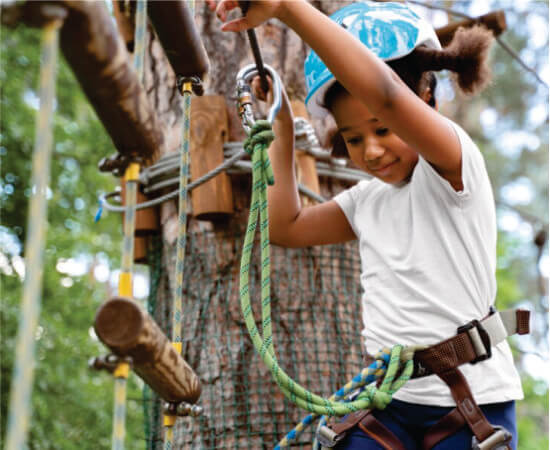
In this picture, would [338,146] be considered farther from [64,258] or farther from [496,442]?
[64,258]

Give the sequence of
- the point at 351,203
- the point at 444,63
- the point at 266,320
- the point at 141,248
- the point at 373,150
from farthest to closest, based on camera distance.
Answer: the point at 141,248, the point at 351,203, the point at 444,63, the point at 373,150, the point at 266,320

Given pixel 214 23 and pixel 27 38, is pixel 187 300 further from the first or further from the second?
pixel 27 38

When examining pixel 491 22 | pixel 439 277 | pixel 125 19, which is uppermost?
pixel 491 22

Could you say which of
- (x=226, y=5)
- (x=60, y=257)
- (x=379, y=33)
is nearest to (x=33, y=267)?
(x=226, y=5)

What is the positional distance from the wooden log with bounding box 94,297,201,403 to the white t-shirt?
2.30 ft

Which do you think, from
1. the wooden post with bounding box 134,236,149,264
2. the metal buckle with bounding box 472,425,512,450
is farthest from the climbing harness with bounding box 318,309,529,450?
the wooden post with bounding box 134,236,149,264

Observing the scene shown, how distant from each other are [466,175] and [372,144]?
213 mm

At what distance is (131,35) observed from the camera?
216cm

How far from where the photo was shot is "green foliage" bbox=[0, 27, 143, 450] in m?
4.09

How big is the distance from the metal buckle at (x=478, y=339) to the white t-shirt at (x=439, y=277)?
0.04 m

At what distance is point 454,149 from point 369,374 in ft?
1.63

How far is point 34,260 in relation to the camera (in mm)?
570

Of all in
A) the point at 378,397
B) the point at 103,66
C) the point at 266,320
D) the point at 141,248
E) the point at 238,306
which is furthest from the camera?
the point at 141,248

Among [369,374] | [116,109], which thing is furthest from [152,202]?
[116,109]
